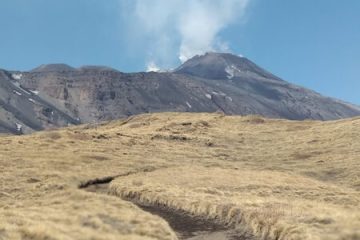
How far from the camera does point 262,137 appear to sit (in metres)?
114

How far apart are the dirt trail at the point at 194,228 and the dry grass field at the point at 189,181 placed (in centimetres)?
55

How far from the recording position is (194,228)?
27766mm

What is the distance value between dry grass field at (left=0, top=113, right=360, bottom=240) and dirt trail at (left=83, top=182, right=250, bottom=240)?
554mm

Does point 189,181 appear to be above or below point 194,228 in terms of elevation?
above

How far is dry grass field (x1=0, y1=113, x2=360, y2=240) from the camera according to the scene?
940 inches

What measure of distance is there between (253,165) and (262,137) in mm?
37343

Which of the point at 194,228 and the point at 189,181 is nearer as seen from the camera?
the point at 194,228

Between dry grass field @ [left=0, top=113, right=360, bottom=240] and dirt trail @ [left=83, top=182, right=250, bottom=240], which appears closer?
dry grass field @ [left=0, top=113, right=360, bottom=240]

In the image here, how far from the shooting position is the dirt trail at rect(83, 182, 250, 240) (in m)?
25.1

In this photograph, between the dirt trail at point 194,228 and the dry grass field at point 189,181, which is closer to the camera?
the dry grass field at point 189,181

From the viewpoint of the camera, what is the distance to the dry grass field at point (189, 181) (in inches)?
940

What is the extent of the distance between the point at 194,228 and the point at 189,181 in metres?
22.6

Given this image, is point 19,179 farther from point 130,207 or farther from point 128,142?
point 128,142

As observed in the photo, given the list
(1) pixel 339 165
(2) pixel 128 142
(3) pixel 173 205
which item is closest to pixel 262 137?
(2) pixel 128 142
